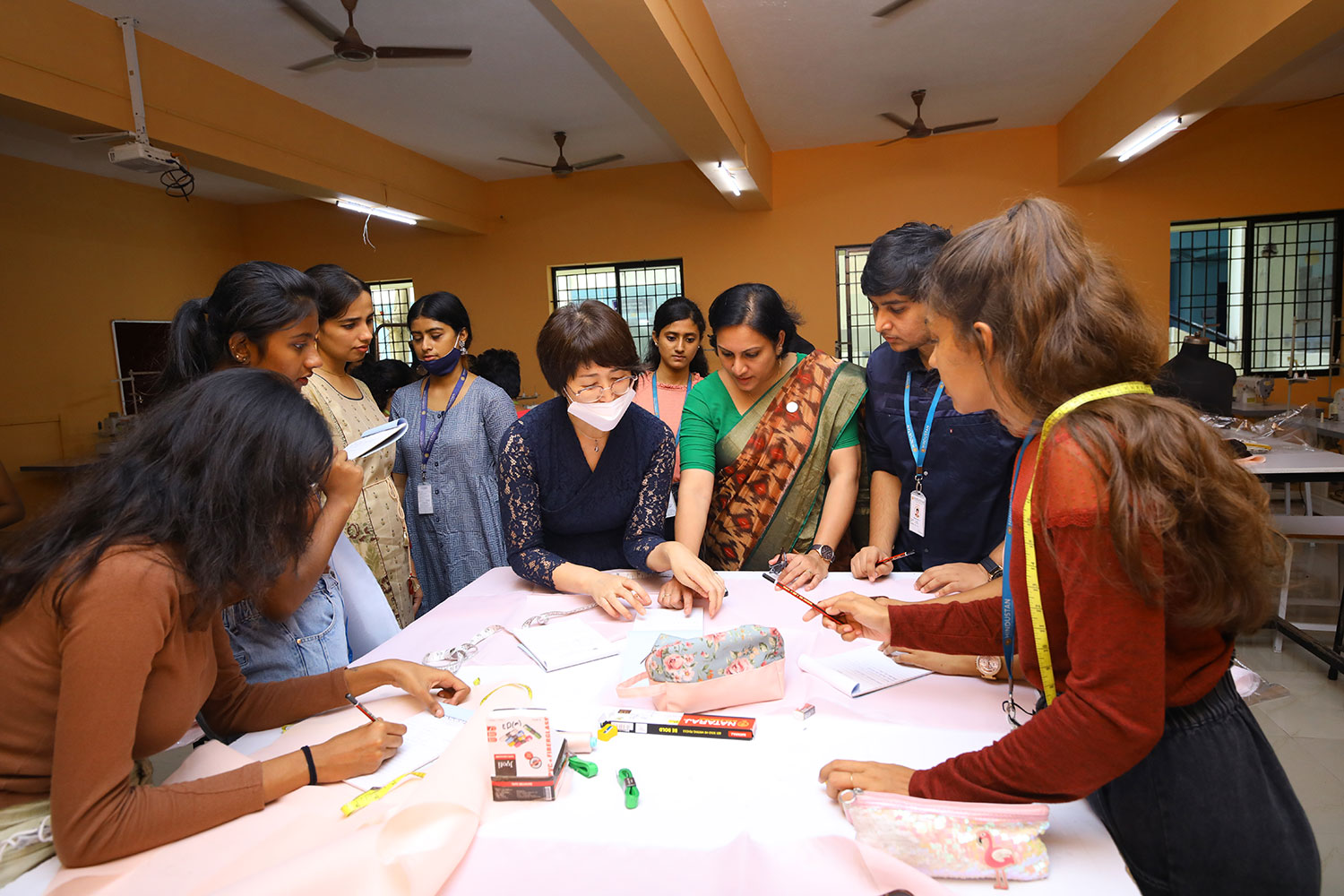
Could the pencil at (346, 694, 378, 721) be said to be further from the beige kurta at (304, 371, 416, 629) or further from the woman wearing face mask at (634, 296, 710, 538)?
the woman wearing face mask at (634, 296, 710, 538)

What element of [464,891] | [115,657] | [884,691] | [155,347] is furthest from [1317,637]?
[155,347]

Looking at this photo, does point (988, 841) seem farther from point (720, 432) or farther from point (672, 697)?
point (720, 432)

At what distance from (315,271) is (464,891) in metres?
2.41

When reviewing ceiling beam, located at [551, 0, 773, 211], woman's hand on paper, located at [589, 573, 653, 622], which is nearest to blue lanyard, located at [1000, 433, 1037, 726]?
woman's hand on paper, located at [589, 573, 653, 622]

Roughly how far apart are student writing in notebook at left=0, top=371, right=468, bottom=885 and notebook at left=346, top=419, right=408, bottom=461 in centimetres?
53

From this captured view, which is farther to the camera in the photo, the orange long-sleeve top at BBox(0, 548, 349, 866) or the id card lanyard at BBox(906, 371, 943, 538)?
the id card lanyard at BBox(906, 371, 943, 538)

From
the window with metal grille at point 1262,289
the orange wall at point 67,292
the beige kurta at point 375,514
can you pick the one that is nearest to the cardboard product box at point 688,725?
the beige kurta at point 375,514

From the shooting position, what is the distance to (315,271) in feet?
8.76

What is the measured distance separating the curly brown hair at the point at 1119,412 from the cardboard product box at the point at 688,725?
59cm

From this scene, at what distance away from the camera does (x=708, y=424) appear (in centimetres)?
224

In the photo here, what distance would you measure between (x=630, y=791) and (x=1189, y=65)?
5292 mm

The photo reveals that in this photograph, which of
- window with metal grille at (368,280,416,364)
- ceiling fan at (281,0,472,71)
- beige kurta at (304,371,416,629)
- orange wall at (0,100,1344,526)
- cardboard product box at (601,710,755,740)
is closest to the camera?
cardboard product box at (601,710,755,740)

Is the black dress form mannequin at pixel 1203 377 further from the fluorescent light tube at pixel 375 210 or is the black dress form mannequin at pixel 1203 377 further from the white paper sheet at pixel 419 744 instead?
the fluorescent light tube at pixel 375 210

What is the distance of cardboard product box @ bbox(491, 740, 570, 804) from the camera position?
0.99 m
